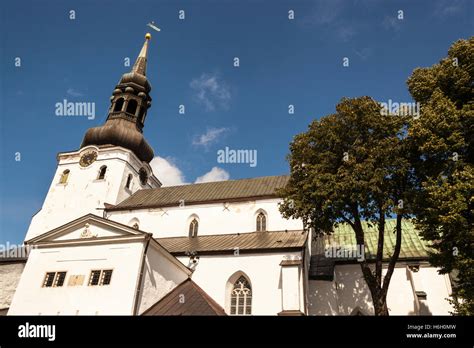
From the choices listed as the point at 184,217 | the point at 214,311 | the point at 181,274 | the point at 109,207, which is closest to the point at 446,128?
the point at 214,311

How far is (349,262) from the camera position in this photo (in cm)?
2062

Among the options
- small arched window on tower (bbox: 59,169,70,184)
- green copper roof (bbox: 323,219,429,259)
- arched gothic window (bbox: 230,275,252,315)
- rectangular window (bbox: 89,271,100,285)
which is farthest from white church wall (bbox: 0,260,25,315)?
green copper roof (bbox: 323,219,429,259)

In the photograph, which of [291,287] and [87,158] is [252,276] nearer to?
[291,287]

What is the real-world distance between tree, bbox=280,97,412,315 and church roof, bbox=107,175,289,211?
7.84 m

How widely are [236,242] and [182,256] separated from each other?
3.37m

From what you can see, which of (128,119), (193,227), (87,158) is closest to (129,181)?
(87,158)

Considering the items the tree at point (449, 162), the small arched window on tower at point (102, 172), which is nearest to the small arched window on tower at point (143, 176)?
the small arched window on tower at point (102, 172)

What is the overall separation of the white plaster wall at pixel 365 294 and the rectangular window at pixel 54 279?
13.0 metres

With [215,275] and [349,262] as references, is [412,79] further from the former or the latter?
[215,275]

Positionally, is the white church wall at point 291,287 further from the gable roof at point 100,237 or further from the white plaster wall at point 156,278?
the gable roof at point 100,237

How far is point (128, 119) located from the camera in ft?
103
